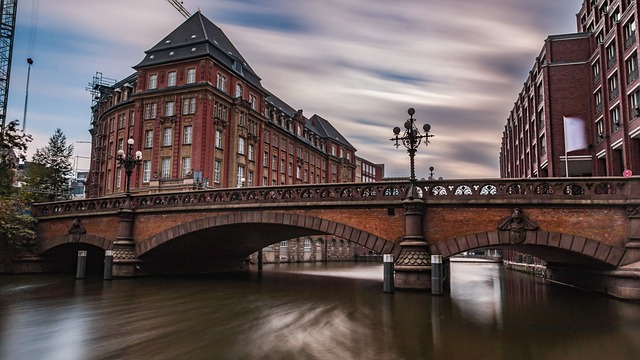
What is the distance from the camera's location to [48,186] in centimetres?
6091

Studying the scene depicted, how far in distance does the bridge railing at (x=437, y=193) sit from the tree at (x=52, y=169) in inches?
1503

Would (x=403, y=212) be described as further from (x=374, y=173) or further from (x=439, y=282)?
(x=374, y=173)

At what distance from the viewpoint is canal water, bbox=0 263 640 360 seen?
11.1m

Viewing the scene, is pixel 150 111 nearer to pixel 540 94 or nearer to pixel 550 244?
pixel 540 94

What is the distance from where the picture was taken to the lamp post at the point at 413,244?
70.1ft

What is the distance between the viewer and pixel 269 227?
28.5 metres

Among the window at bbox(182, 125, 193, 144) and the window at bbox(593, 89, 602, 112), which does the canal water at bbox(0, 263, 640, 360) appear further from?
the window at bbox(593, 89, 602, 112)

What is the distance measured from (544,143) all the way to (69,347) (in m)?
47.2

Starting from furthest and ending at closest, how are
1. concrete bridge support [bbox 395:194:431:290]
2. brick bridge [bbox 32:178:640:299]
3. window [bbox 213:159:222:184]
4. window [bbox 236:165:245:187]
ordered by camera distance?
window [bbox 236:165:245:187]
window [bbox 213:159:222:184]
concrete bridge support [bbox 395:194:431:290]
brick bridge [bbox 32:178:640:299]

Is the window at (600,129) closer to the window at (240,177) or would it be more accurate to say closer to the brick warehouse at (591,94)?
the brick warehouse at (591,94)

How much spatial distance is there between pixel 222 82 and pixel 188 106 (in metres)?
4.67

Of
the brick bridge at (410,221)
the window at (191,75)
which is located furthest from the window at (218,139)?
the brick bridge at (410,221)

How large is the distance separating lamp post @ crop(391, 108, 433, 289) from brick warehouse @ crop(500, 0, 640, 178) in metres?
22.0

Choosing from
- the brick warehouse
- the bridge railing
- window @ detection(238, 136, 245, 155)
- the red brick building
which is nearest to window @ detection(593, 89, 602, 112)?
the brick warehouse
